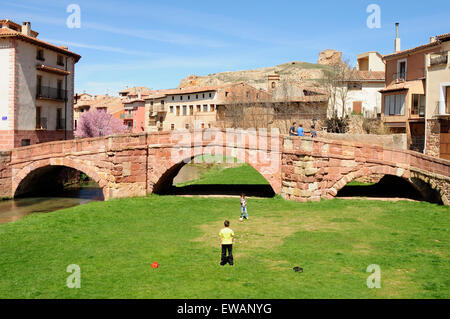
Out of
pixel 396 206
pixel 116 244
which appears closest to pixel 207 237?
pixel 116 244

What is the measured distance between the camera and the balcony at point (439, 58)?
27.8m

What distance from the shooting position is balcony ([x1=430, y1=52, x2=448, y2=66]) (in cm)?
2783

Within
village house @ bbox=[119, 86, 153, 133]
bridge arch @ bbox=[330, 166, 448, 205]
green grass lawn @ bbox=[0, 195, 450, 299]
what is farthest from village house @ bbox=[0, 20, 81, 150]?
village house @ bbox=[119, 86, 153, 133]

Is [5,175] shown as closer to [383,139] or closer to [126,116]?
[383,139]

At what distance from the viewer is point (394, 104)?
35500 millimetres

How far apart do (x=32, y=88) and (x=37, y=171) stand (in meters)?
8.79

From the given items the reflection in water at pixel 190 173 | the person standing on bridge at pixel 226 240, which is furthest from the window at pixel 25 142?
the person standing on bridge at pixel 226 240

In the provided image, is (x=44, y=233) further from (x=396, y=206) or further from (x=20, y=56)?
(x=20, y=56)

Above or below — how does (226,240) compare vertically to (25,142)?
below

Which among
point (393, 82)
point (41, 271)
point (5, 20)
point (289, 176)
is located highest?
point (5, 20)

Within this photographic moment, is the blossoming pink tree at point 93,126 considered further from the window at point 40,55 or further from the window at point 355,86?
the window at point 355,86

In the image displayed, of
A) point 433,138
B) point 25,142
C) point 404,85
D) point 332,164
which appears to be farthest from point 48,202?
point 404,85

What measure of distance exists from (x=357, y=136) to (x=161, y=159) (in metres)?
12.2

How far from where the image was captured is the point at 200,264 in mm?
11953
